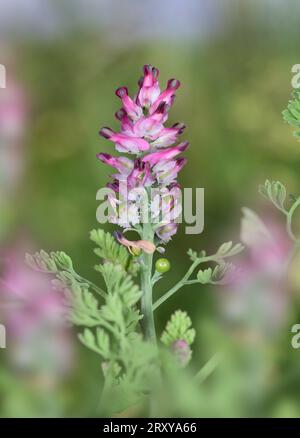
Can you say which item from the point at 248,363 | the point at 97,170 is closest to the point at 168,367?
the point at 248,363

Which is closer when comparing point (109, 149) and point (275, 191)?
point (275, 191)

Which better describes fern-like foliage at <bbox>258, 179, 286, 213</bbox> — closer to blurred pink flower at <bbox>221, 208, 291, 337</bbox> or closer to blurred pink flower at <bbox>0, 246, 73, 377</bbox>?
blurred pink flower at <bbox>221, 208, 291, 337</bbox>

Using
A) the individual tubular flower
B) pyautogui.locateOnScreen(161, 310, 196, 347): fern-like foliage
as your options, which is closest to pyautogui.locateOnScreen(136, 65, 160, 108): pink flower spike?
the individual tubular flower

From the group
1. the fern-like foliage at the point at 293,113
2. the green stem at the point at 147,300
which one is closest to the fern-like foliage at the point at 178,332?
the green stem at the point at 147,300

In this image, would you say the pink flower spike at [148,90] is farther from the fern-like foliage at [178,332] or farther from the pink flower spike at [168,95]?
the fern-like foliage at [178,332]

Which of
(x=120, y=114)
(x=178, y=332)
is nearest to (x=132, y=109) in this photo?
(x=120, y=114)

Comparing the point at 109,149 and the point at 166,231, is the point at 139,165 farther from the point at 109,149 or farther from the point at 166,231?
the point at 109,149

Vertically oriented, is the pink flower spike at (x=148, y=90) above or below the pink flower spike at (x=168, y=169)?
above

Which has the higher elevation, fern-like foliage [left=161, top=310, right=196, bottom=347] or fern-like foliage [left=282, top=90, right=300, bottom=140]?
fern-like foliage [left=282, top=90, right=300, bottom=140]
